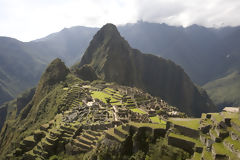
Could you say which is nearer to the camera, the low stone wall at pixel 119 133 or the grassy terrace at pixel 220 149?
the grassy terrace at pixel 220 149

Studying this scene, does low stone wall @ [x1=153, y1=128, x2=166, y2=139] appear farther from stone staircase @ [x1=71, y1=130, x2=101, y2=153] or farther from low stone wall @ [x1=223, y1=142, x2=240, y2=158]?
stone staircase @ [x1=71, y1=130, x2=101, y2=153]

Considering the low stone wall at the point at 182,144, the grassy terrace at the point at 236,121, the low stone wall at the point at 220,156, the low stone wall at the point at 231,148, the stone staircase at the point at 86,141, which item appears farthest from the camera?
the stone staircase at the point at 86,141

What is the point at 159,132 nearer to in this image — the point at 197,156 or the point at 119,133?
the point at 119,133

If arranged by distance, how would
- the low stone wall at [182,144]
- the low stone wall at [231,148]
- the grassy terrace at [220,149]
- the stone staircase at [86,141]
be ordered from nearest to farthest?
the low stone wall at [231,148] < the grassy terrace at [220,149] < the low stone wall at [182,144] < the stone staircase at [86,141]

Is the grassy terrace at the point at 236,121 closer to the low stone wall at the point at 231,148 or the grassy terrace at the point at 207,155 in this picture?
the low stone wall at the point at 231,148

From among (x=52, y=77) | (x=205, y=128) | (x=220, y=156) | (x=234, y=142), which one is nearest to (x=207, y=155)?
(x=220, y=156)

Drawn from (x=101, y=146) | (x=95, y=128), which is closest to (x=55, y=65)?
(x=95, y=128)

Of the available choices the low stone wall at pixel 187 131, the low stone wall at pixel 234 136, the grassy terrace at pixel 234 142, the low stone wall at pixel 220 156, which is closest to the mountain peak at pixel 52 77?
the low stone wall at pixel 187 131

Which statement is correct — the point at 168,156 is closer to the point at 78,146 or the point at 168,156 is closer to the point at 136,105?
the point at 78,146
